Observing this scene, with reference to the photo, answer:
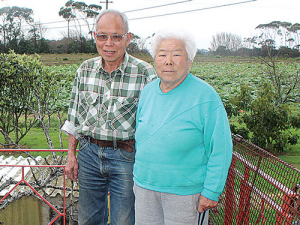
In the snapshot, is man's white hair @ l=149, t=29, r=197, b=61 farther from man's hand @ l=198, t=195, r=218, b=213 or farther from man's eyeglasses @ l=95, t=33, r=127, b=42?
man's hand @ l=198, t=195, r=218, b=213

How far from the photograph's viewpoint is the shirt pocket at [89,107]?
5.38 feet

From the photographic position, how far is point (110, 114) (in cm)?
160

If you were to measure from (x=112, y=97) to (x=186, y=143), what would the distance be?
0.51 meters

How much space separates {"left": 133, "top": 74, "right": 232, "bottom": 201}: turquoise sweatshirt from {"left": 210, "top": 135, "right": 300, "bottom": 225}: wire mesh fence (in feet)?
0.70

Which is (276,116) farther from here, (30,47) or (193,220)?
(30,47)

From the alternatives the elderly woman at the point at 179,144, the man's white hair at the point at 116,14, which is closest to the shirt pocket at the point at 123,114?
the elderly woman at the point at 179,144

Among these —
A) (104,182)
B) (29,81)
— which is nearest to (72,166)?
(104,182)

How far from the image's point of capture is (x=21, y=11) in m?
16.5

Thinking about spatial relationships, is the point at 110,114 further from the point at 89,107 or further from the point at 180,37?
the point at 180,37

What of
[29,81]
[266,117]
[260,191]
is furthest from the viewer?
[266,117]

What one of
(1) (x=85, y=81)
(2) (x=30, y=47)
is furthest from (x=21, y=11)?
(1) (x=85, y=81)

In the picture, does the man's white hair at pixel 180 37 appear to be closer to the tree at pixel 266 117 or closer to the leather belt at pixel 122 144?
the leather belt at pixel 122 144

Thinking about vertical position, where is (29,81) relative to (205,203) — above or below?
below

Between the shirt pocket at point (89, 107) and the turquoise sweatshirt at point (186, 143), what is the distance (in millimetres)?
374
